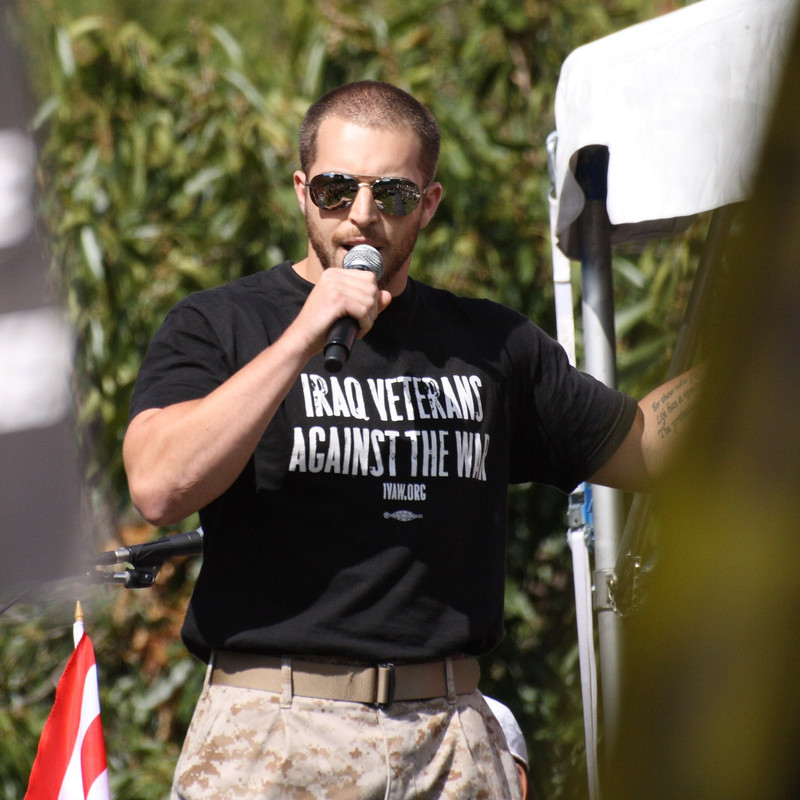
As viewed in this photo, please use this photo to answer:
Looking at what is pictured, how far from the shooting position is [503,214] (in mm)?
4426

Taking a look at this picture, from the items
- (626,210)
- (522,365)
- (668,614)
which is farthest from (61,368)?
(626,210)

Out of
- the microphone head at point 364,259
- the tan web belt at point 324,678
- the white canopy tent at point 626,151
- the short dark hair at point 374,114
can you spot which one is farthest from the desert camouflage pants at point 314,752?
the short dark hair at point 374,114

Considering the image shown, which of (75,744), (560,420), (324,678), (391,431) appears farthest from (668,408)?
(75,744)

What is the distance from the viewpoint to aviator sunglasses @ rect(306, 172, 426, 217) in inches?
88.1

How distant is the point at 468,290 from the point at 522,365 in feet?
6.67

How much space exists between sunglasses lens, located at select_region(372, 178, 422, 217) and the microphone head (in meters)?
0.09

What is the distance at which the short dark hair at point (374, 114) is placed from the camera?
232 cm

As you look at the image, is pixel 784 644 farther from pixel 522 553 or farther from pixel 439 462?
pixel 522 553

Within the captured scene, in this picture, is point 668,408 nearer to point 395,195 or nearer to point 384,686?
point 395,195

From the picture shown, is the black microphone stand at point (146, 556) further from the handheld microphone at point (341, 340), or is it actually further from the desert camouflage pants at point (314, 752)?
the handheld microphone at point (341, 340)

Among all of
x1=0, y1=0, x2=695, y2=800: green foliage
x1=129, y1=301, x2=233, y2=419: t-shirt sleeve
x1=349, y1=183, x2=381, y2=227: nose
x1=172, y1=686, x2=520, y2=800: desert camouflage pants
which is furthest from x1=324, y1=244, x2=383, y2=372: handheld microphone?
x1=0, y1=0, x2=695, y2=800: green foliage

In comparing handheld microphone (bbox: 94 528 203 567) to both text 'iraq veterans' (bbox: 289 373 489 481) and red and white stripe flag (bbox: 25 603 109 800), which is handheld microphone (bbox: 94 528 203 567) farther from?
text 'iraq veterans' (bbox: 289 373 489 481)

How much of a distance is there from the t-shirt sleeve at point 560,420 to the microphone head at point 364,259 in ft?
1.23

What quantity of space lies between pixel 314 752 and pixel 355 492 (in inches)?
17.0
